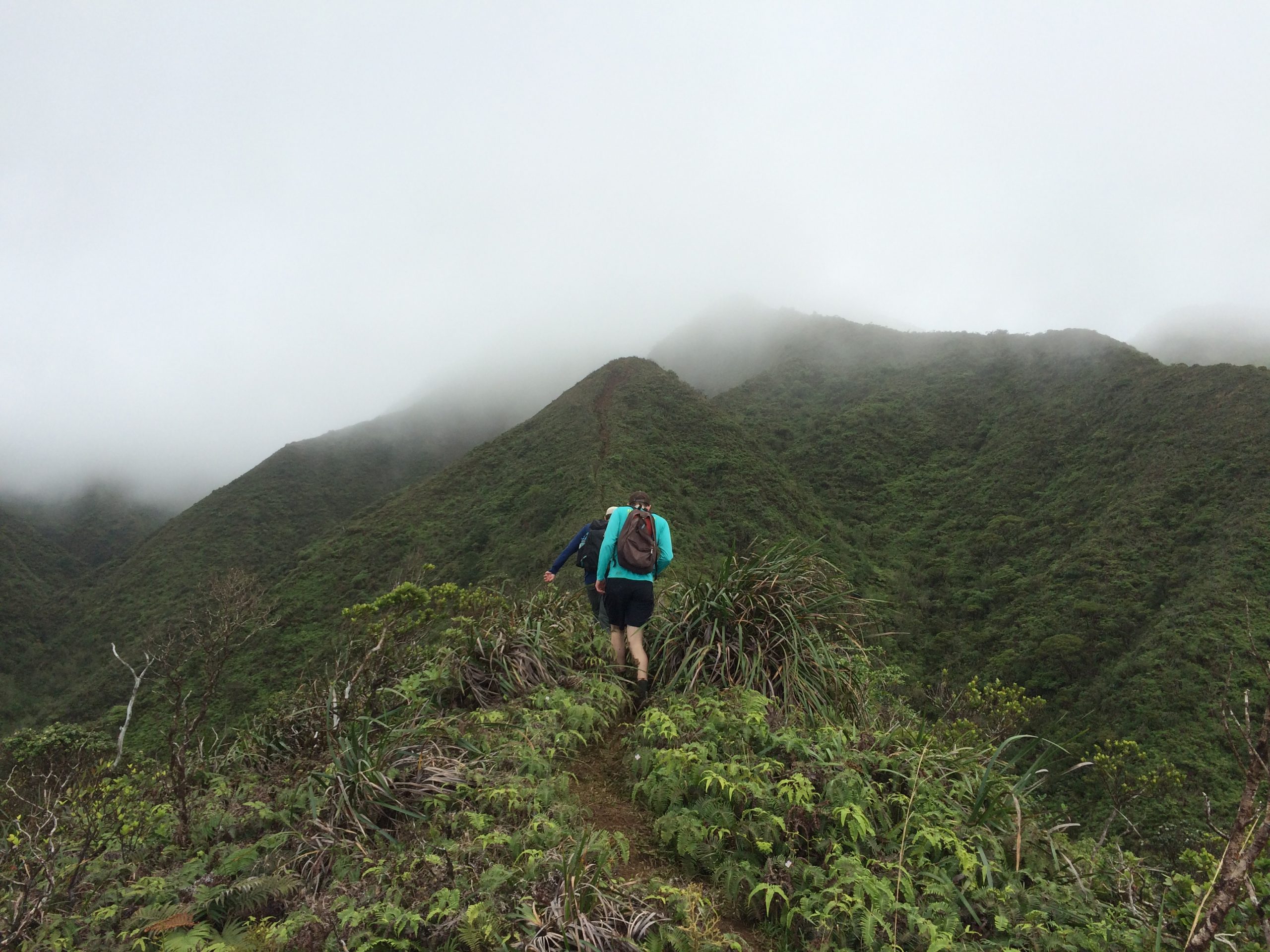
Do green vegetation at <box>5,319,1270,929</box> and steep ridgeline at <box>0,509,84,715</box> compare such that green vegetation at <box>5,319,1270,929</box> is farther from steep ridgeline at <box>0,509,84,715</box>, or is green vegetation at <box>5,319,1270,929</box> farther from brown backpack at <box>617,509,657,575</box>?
steep ridgeline at <box>0,509,84,715</box>

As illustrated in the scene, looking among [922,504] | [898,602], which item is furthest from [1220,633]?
[922,504]

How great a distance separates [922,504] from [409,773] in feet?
178

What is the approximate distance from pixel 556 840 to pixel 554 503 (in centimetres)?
3634

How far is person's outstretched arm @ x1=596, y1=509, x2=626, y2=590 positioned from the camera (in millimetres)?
4980

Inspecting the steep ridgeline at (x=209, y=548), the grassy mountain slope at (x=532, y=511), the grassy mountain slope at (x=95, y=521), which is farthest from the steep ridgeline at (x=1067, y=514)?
the grassy mountain slope at (x=95, y=521)

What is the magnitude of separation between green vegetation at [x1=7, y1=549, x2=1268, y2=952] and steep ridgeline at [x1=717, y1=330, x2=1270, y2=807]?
14.7m

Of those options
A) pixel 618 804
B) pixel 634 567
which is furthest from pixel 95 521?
pixel 618 804

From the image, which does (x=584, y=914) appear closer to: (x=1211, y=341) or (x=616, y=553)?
(x=616, y=553)

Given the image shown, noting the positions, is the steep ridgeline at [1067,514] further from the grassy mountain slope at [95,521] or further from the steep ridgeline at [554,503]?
the grassy mountain slope at [95,521]

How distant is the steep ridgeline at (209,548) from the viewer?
4553 cm

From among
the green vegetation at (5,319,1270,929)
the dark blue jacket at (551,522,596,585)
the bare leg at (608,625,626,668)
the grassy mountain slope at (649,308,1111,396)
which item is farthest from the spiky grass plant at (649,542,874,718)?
the grassy mountain slope at (649,308,1111,396)

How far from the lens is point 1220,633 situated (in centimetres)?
2662

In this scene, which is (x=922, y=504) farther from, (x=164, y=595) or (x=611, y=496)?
(x=164, y=595)

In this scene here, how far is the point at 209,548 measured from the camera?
2170 inches
